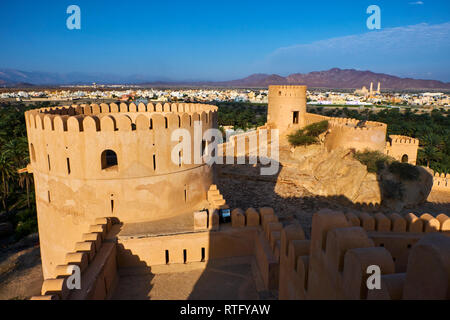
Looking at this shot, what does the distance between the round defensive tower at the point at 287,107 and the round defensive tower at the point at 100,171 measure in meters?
20.7

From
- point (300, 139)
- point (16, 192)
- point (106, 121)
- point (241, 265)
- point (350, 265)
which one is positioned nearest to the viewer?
point (350, 265)

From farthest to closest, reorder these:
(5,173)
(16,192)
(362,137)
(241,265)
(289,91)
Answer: (289,91), (16,192), (5,173), (362,137), (241,265)

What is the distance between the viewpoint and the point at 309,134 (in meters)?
26.0

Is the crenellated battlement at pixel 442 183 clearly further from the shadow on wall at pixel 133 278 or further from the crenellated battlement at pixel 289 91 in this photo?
the shadow on wall at pixel 133 278

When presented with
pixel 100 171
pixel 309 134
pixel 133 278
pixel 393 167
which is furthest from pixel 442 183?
pixel 100 171

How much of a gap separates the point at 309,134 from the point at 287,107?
4.16 metres

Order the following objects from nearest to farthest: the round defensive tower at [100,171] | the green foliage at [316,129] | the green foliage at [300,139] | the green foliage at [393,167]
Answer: the round defensive tower at [100,171] < the green foliage at [393,167] < the green foliage at [316,129] < the green foliage at [300,139]

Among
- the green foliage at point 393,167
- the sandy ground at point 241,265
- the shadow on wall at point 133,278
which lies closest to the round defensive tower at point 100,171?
the shadow on wall at point 133,278

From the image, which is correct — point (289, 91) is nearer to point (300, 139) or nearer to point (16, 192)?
point (300, 139)

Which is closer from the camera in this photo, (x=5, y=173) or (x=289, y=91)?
(x=5, y=173)

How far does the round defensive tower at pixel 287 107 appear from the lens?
28.7 m

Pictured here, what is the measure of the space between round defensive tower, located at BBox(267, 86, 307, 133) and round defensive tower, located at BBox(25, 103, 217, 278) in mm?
20720
